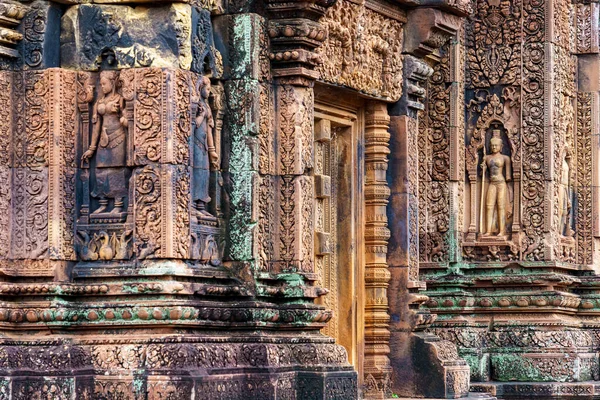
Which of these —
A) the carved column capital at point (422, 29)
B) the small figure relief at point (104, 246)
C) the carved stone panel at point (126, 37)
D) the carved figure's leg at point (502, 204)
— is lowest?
the small figure relief at point (104, 246)

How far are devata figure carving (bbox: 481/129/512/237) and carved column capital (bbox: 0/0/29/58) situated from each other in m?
9.32

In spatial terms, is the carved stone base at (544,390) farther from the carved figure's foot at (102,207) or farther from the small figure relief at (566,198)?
the carved figure's foot at (102,207)

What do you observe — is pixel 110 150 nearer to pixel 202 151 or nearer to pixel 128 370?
pixel 202 151

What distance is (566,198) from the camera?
88.1 feet

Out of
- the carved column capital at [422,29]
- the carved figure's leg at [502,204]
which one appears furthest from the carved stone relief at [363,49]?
the carved figure's leg at [502,204]

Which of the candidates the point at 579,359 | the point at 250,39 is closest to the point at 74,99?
the point at 250,39

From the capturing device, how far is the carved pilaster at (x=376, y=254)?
22797 millimetres

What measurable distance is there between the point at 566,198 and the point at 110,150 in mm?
9839

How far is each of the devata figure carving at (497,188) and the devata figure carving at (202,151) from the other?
25.7 ft

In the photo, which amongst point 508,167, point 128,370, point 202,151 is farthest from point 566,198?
point 128,370

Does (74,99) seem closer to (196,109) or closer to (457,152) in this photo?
(196,109)

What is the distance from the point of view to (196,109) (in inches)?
742

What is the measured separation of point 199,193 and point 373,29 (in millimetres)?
4354

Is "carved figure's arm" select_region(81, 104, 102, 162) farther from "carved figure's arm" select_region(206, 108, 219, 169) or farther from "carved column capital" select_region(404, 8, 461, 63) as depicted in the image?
"carved column capital" select_region(404, 8, 461, 63)
